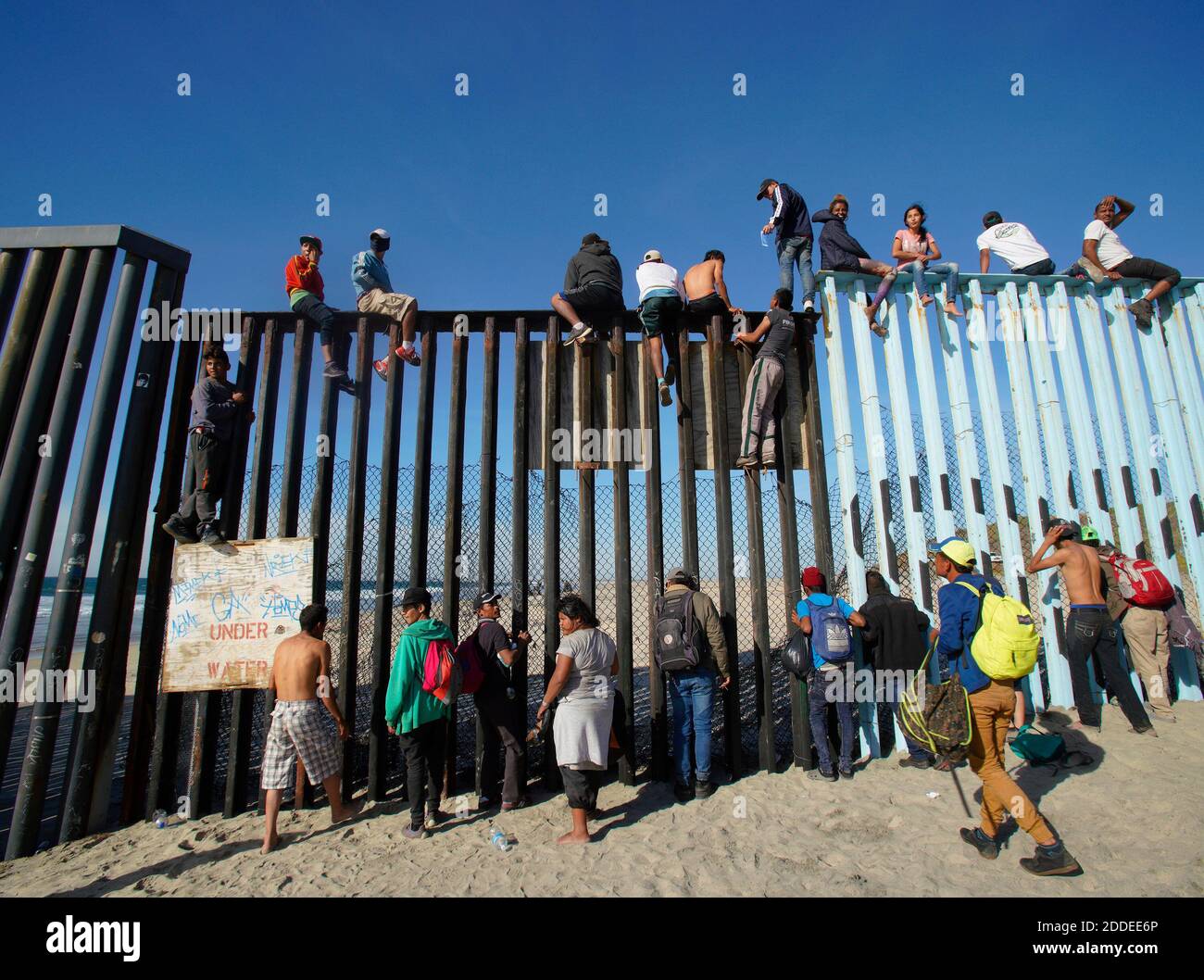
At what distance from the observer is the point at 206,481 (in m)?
5.66

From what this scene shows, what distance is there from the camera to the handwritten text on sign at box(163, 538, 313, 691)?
5.49 m

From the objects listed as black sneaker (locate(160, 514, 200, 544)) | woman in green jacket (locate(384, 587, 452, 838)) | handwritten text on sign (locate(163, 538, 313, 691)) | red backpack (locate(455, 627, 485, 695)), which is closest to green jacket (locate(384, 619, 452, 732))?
woman in green jacket (locate(384, 587, 452, 838))

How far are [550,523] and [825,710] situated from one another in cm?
323

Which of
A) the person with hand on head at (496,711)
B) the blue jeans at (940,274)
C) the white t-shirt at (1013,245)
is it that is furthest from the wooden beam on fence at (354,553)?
the white t-shirt at (1013,245)

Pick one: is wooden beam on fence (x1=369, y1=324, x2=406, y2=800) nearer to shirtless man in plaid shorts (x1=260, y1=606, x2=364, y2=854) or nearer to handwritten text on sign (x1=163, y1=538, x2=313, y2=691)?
shirtless man in plaid shorts (x1=260, y1=606, x2=364, y2=854)

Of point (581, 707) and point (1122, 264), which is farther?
point (1122, 264)

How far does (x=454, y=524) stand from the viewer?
5930 mm

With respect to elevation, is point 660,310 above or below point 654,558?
above

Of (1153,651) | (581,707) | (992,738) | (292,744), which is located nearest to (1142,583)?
(1153,651)

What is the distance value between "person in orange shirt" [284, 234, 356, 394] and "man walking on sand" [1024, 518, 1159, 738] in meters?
7.43

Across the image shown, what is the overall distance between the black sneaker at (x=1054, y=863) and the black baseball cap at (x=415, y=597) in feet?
15.5

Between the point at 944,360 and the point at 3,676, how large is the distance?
384 inches

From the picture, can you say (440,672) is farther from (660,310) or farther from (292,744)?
(660,310)
